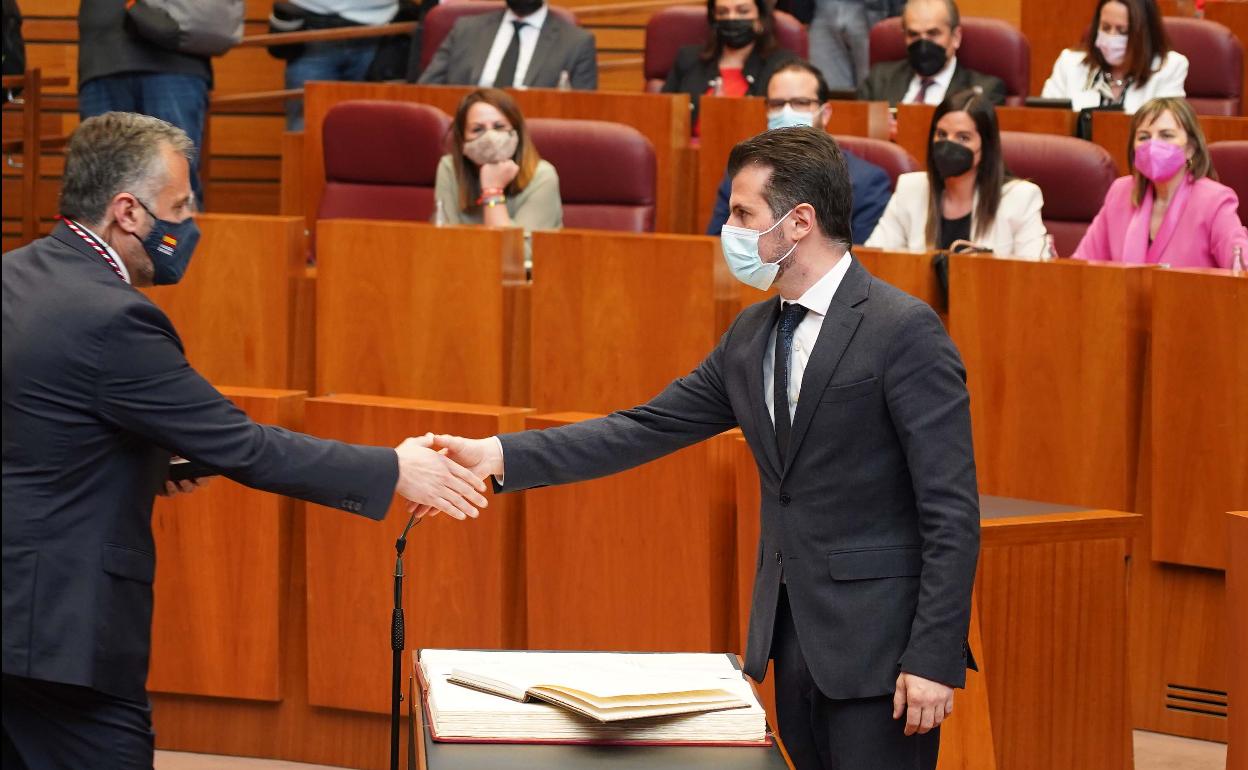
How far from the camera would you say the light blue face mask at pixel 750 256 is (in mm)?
1367

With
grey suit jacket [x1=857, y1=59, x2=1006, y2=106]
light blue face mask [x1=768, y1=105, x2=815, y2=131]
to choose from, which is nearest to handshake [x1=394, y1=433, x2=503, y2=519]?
light blue face mask [x1=768, y1=105, x2=815, y2=131]

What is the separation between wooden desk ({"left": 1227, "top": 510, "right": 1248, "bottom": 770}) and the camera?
160 centimetres

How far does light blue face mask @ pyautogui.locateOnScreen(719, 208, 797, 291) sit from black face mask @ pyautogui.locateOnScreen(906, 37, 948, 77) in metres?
2.21

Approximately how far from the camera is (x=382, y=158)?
332cm

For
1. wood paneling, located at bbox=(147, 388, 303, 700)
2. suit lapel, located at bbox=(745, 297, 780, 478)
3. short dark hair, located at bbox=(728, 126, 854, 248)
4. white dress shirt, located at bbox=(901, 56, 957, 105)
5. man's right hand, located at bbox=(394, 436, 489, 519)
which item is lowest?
wood paneling, located at bbox=(147, 388, 303, 700)

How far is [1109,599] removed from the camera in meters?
1.87

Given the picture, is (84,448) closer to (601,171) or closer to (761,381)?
(761,381)

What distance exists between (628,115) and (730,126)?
25cm

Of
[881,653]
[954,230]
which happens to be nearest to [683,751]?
[881,653]

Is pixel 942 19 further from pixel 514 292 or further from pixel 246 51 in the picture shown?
pixel 246 51

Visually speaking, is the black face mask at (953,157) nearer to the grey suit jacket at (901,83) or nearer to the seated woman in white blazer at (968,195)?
the seated woman in white blazer at (968,195)

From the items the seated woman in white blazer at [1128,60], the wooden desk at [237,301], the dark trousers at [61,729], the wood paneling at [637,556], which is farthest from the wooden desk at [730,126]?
the dark trousers at [61,729]

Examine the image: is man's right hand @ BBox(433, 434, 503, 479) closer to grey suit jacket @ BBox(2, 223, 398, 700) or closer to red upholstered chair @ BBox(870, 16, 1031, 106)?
grey suit jacket @ BBox(2, 223, 398, 700)

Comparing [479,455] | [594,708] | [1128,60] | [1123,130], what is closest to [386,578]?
[479,455]
